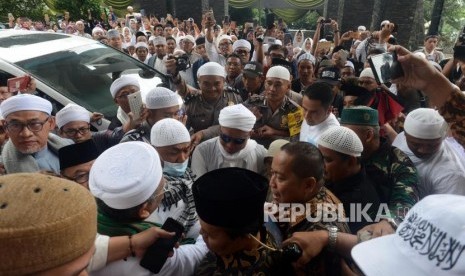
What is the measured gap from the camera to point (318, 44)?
24.7 feet

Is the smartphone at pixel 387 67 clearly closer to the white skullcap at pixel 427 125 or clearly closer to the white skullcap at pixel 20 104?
the white skullcap at pixel 427 125

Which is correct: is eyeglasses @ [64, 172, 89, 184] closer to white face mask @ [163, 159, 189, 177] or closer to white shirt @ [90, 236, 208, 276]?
white face mask @ [163, 159, 189, 177]

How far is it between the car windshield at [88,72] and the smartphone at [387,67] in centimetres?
264

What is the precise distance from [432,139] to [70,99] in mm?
3149

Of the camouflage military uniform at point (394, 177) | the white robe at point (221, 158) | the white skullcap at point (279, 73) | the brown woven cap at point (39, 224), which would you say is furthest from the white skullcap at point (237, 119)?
the brown woven cap at point (39, 224)

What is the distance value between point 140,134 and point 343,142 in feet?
5.32

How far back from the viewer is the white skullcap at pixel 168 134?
7.87 feet

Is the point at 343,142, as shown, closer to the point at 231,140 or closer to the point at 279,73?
the point at 231,140

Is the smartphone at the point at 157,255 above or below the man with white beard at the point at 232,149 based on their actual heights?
above

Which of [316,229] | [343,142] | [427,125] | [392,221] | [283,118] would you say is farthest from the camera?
[283,118]

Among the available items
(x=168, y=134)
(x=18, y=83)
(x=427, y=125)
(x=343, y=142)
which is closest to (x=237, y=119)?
(x=168, y=134)

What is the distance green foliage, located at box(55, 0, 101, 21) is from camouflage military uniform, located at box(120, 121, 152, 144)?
45.4ft

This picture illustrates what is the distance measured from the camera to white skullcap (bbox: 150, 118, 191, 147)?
2.40 metres

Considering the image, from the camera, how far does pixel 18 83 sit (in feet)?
10.4
